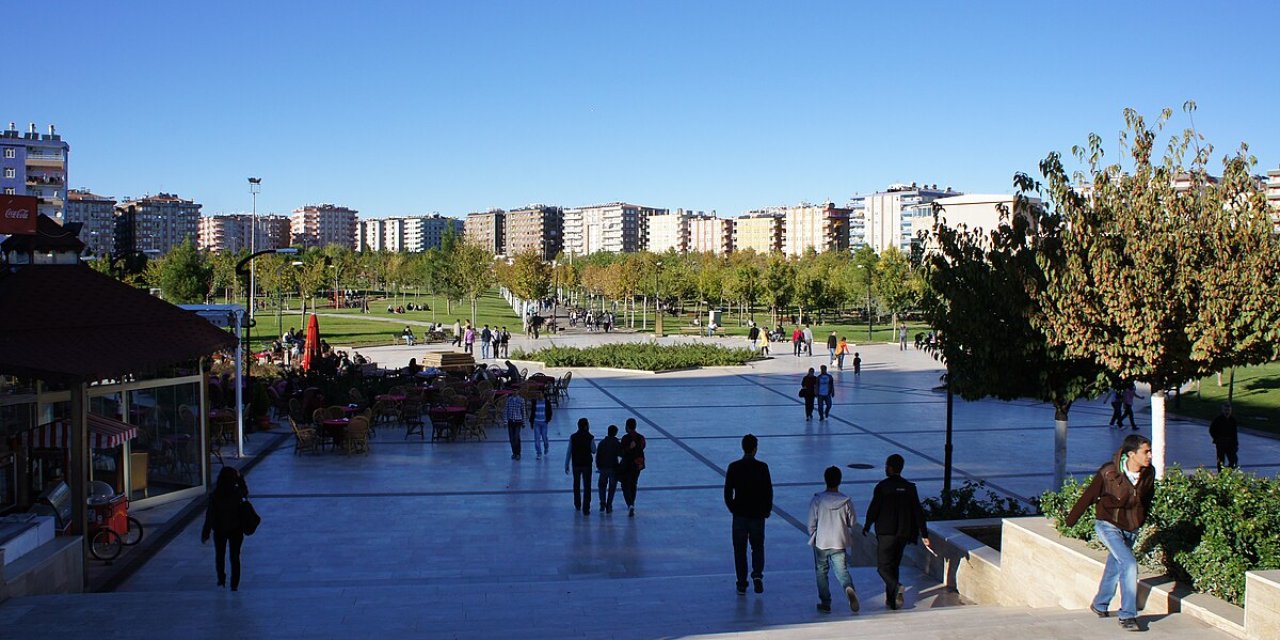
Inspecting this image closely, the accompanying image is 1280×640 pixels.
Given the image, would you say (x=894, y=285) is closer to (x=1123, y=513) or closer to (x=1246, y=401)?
(x=1246, y=401)

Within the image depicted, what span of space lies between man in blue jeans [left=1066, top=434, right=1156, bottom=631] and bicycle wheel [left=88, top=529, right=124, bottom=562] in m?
9.25

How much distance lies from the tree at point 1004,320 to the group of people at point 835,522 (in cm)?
300

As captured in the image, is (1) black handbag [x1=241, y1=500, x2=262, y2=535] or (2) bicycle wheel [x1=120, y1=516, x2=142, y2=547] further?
(2) bicycle wheel [x1=120, y1=516, x2=142, y2=547]

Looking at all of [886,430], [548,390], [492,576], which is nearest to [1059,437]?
[492,576]

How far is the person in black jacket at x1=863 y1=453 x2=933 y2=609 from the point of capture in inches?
324

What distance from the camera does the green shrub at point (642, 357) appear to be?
34469 mm

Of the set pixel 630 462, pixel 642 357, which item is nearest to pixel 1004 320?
pixel 630 462

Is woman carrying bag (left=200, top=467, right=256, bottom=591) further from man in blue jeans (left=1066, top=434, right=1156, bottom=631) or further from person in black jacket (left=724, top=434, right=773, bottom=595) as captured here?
man in blue jeans (left=1066, top=434, right=1156, bottom=631)

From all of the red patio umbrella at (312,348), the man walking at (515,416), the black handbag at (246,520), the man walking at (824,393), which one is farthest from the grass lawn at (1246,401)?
the red patio umbrella at (312,348)

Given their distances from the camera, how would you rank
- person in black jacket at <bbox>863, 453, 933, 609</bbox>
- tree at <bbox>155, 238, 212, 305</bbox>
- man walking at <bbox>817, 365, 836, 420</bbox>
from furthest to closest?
1. tree at <bbox>155, 238, 212, 305</bbox>
2. man walking at <bbox>817, 365, 836, 420</bbox>
3. person in black jacket at <bbox>863, 453, 933, 609</bbox>

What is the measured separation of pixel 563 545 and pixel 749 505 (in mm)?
3563

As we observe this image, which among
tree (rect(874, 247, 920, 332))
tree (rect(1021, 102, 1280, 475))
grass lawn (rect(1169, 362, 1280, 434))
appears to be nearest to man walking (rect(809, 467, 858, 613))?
tree (rect(1021, 102, 1280, 475))

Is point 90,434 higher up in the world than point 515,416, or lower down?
higher up

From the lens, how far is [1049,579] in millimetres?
8062
